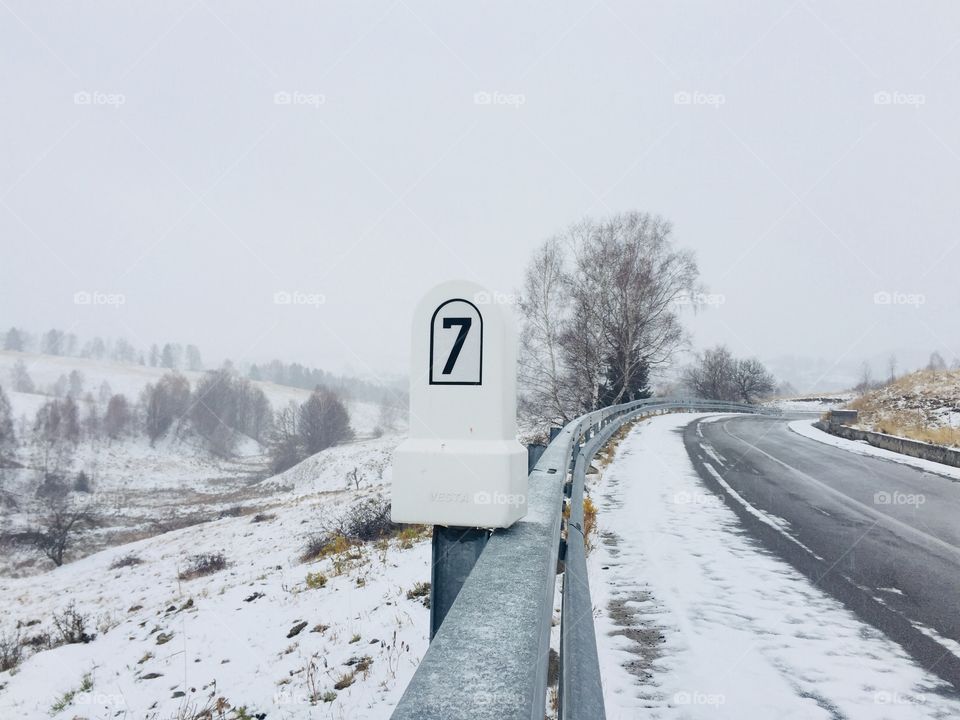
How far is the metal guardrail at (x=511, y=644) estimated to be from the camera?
1045 millimetres

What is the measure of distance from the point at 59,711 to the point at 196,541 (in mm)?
16971

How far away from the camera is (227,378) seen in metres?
113

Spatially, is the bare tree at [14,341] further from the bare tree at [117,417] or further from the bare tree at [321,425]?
the bare tree at [321,425]

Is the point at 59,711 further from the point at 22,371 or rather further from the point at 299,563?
the point at 22,371

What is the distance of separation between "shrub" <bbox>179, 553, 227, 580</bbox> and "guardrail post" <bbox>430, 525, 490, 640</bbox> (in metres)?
12.7

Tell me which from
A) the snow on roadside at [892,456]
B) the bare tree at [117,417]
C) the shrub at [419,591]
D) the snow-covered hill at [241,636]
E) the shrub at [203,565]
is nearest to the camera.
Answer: the snow-covered hill at [241,636]

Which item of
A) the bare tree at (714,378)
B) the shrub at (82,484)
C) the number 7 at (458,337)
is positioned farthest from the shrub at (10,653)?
the shrub at (82,484)

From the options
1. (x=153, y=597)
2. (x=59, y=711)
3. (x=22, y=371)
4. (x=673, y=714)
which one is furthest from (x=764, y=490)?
(x=22, y=371)

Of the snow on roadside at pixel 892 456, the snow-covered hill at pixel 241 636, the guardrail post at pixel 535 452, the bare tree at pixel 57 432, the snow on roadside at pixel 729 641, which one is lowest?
the bare tree at pixel 57 432

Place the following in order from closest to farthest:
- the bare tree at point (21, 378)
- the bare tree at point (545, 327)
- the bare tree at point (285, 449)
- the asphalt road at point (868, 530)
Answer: the asphalt road at point (868, 530) < the bare tree at point (545, 327) < the bare tree at point (285, 449) < the bare tree at point (21, 378)

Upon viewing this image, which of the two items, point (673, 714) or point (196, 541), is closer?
point (673, 714)

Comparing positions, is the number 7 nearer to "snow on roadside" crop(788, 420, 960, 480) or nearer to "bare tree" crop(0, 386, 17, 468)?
"snow on roadside" crop(788, 420, 960, 480)

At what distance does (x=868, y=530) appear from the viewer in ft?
21.2

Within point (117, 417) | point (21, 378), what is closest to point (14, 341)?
point (21, 378)
